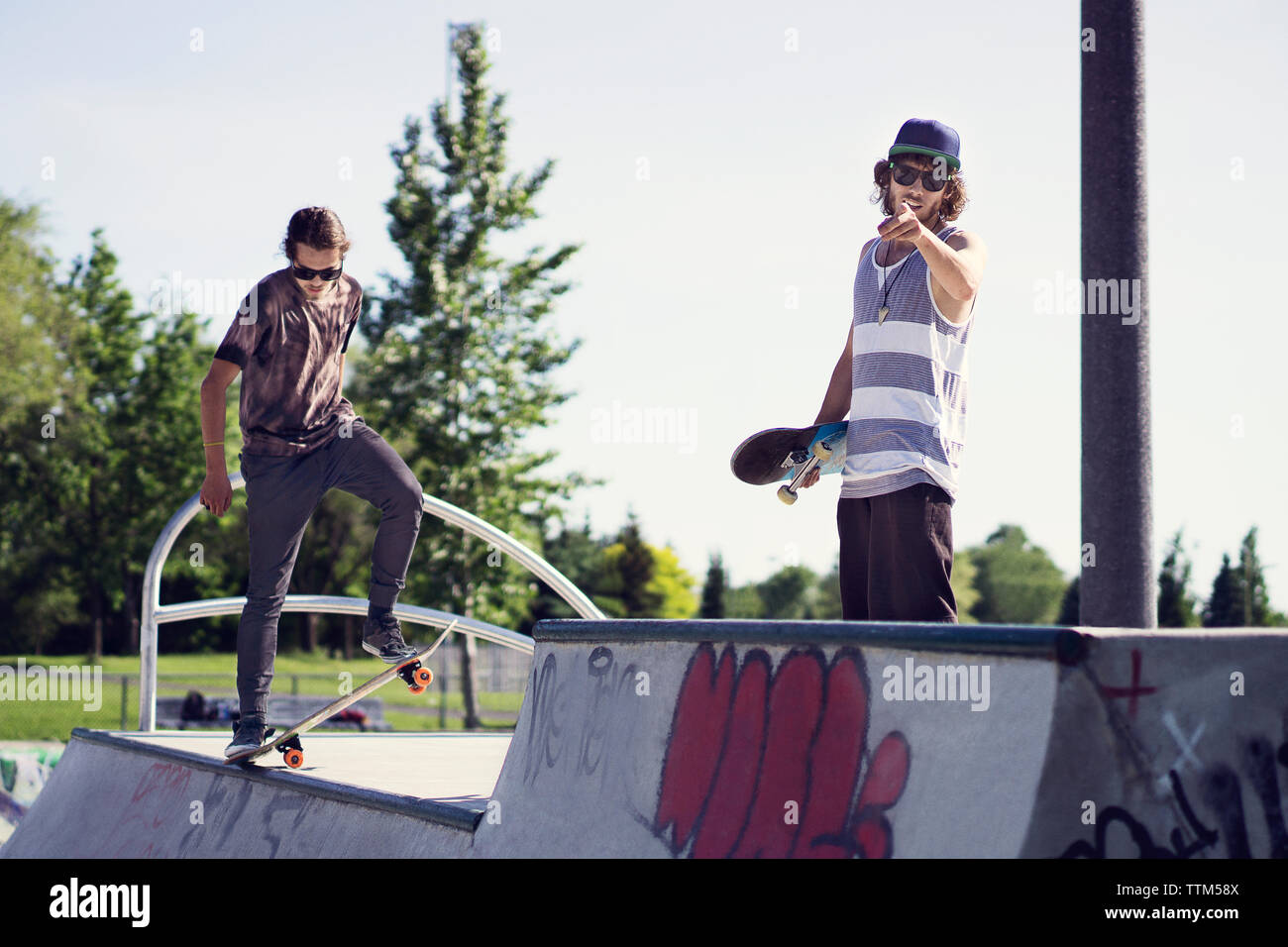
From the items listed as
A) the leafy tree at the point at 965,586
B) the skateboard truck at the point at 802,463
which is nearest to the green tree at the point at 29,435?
the skateboard truck at the point at 802,463

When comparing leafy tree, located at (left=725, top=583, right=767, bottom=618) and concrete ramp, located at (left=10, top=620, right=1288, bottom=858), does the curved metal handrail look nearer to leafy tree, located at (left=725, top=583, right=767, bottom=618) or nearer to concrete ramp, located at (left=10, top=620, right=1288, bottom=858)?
concrete ramp, located at (left=10, top=620, right=1288, bottom=858)

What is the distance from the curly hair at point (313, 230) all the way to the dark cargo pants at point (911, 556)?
2265mm

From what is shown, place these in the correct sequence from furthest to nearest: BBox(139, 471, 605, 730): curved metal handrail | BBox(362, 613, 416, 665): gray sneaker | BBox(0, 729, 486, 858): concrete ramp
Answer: BBox(139, 471, 605, 730): curved metal handrail → BBox(362, 613, 416, 665): gray sneaker → BBox(0, 729, 486, 858): concrete ramp

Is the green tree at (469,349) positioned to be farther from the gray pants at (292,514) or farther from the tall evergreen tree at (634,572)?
the tall evergreen tree at (634,572)

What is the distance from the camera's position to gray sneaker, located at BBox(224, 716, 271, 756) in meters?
4.84

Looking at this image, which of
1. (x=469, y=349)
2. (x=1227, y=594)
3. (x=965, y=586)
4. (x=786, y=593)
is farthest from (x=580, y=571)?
(x=469, y=349)

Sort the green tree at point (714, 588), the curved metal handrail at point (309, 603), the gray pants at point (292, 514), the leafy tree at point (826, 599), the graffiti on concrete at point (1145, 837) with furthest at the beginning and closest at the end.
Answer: the leafy tree at point (826, 599) → the green tree at point (714, 588) → the curved metal handrail at point (309, 603) → the gray pants at point (292, 514) → the graffiti on concrete at point (1145, 837)

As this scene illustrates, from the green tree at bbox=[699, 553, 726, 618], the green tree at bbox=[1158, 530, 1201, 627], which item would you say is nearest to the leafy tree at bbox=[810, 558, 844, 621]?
the green tree at bbox=[699, 553, 726, 618]

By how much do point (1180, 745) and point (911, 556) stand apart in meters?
1.10

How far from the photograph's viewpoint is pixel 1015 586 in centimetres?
7550

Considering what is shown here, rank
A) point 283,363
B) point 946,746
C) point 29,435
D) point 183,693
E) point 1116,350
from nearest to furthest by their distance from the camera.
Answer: point 946,746 < point 1116,350 < point 283,363 < point 183,693 < point 29,435

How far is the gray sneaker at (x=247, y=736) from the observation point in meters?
4.84

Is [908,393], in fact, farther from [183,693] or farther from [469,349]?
[183,693]
